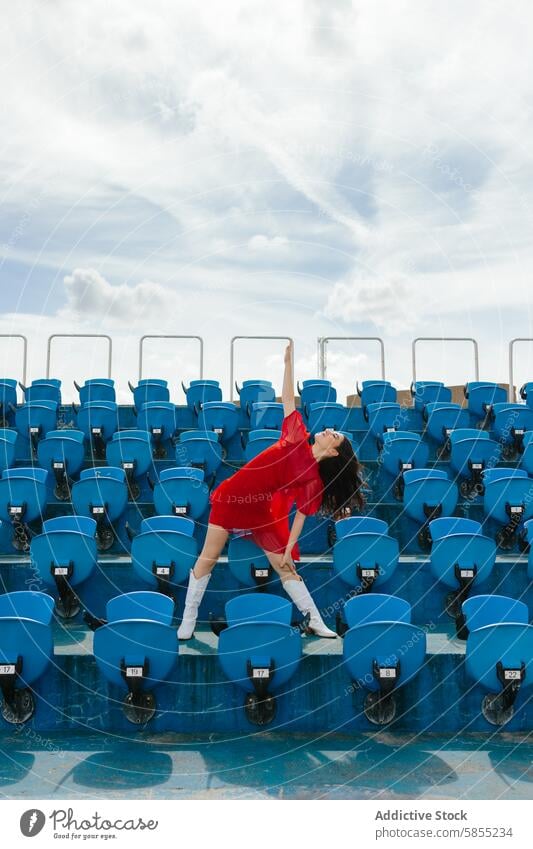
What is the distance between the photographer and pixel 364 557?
23.7 ft

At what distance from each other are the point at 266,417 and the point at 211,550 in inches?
212

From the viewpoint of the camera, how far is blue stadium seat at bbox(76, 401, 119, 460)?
1118cm

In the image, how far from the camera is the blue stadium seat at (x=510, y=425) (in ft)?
36.8

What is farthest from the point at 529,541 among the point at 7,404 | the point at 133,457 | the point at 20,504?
the point at 7,404

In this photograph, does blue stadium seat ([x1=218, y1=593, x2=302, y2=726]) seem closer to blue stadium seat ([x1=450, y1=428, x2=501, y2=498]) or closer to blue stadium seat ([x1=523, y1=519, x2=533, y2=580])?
blue stadium seat ([x1=523, y1=519, x2=533, y2=580])

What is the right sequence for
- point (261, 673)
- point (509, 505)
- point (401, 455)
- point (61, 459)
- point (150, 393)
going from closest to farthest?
point (261, 673)
point (509, 505)
point (61, 459)
point (401, 455)
point (150, 393)

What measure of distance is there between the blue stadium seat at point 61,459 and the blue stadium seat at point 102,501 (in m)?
1.06

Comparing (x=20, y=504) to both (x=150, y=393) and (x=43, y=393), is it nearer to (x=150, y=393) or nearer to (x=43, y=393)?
(x=43, y=393)

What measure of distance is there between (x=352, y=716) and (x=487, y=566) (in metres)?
1.92

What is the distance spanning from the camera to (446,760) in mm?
5418

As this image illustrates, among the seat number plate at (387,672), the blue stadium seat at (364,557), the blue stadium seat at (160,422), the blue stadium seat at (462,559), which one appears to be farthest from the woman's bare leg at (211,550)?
the blue stadium seat at (160,422)

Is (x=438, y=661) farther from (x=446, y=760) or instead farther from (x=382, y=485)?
(x=382, y=485)

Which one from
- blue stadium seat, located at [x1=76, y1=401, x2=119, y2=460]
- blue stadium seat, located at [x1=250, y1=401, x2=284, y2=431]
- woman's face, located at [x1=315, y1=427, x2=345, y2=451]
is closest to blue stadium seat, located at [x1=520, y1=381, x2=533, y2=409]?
blue stadium seat, located at [x1=250, y1=401, x2=284, y2=431]
